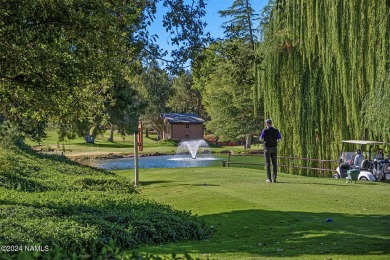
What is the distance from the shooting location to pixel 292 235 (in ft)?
30.1

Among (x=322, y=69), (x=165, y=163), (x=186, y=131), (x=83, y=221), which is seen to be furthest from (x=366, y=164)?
(x=186, y=131)

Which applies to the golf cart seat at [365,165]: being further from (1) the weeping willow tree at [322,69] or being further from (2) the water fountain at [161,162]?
(2) the water fountain at [161,162]

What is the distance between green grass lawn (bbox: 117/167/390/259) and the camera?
26.2ft

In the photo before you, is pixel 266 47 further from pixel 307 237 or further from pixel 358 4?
pixel 307 237

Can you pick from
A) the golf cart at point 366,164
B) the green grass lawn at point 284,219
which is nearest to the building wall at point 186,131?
the golf cart at point 366,164

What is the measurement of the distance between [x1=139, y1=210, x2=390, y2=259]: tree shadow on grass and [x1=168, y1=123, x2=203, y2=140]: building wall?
68019 millimetres

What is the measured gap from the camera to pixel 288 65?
24.4 metres

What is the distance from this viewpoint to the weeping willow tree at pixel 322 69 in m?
19.7

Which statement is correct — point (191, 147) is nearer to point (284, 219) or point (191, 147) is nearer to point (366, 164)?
point (366, 164)

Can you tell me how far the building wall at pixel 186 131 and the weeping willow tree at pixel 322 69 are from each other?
177 ft

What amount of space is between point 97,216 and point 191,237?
183cm

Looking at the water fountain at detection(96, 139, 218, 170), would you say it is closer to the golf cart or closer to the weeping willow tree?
the weeping willow tree

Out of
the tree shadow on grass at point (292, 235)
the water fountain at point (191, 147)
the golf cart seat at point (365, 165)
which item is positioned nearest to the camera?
the tree shadow on grass at point (292, 235)

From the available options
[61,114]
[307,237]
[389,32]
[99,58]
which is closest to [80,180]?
[61,114]
